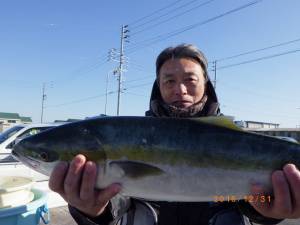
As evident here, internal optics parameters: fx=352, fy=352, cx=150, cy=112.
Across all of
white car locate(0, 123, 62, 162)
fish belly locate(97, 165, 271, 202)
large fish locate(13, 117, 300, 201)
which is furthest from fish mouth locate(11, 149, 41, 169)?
white car locate(0, 123, 62, 162)

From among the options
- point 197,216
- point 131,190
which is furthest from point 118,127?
point 197,216

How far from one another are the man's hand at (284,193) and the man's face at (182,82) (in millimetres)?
1038

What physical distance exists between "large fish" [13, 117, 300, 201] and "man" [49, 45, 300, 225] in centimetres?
9

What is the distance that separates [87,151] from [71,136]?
196 millimetres

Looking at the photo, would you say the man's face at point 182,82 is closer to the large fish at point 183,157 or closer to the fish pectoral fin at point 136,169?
the large fish at point 183,157

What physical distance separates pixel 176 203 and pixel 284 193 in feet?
2.68

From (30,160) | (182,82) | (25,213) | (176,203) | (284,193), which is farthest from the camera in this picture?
(25,213)

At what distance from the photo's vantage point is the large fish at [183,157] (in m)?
2.43

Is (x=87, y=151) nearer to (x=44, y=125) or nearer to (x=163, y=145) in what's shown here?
(x=163, y=145)

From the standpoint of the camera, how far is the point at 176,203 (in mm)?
2781

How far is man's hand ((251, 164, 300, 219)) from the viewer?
239 cm

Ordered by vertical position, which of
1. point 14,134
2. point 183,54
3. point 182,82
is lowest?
point 14,134

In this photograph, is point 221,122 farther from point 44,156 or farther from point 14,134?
point 14,134

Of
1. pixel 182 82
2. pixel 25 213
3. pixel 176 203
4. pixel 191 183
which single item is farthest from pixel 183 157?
pixel 25 213
